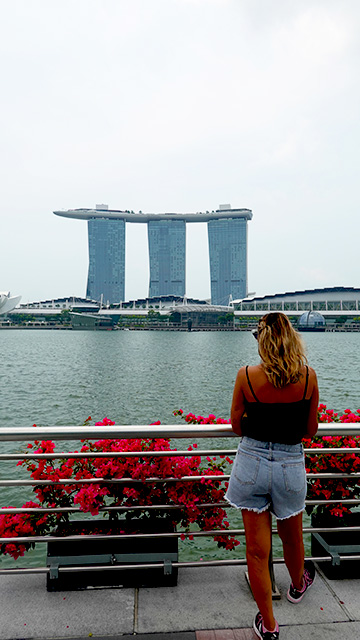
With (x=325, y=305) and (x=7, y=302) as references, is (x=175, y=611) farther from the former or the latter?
(x=7, y=302)

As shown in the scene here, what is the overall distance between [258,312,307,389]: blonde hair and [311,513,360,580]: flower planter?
5.79 ft

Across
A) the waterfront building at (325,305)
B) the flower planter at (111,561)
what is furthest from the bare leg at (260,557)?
the waterfront building at (325,305)

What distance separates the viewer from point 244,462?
255 centimetres

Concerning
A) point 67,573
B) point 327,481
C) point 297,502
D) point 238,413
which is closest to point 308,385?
point 238,413

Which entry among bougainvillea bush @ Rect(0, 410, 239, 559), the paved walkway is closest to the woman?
the paved walkway

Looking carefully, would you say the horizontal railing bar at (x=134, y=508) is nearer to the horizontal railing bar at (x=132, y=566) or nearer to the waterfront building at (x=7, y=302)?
the horizontal railing bar at (x=132, y=566)

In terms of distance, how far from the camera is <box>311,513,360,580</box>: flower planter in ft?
11.0

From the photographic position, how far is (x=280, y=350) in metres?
2.50

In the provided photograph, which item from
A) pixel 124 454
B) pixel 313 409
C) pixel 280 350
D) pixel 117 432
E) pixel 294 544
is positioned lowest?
pixel 294 544

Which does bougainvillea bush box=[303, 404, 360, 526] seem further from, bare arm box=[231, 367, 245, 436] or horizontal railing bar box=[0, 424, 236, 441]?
bare arm box=[231, 367, 245, 436]

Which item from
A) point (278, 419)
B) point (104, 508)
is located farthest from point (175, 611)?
point (278, 419)

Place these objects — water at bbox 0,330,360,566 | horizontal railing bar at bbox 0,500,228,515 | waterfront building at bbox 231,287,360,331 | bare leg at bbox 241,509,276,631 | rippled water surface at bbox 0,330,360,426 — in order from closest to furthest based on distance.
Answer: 1. bare leg at bbox 241,509,276,631
2. horizontal railing bar at bbox 0,500,228,515
3. water at bbox 0,330,360,566
4. rippled water surface at bbox 0,330,360,426
5. waterfront building at bbox 231,287,360,331

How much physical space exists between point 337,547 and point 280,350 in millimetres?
1903

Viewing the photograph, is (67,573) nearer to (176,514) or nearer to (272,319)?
(176,514)
